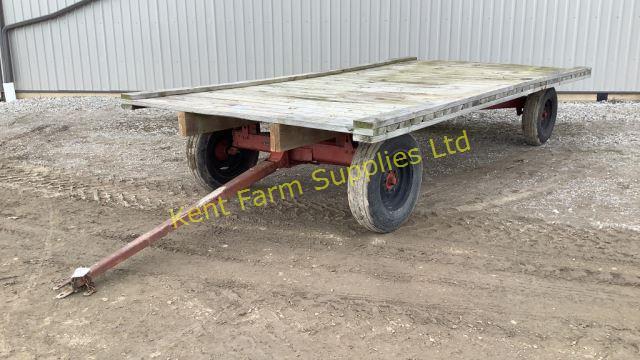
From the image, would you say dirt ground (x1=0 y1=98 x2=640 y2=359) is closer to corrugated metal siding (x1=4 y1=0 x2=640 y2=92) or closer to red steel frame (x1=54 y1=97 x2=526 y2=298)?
red steel frame (x1=54 y1=97 x2=526 y2=298)

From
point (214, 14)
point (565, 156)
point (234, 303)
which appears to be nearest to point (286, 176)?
point (234, 303)

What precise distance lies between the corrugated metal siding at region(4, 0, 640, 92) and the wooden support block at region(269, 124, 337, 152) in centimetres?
593

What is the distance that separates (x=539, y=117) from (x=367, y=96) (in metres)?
2.86

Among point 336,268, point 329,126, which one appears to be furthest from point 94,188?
point 329,126

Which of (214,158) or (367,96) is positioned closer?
(367,96)

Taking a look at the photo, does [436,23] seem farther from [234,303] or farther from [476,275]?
[234,303]

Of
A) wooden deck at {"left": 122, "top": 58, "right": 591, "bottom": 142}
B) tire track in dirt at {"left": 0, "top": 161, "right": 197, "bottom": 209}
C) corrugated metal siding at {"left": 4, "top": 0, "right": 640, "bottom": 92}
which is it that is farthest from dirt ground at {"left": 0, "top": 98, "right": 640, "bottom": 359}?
corrugated metal siding at {"left": 4, "top": 0, "right": 640, "bottom": 92}

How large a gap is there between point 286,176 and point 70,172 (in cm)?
237

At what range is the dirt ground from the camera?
2980 millimetres

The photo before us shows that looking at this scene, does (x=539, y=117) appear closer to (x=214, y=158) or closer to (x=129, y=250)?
(x=214, y=158)

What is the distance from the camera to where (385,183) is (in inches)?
167

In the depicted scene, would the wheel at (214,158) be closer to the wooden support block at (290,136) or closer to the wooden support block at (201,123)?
the wooden support block at (201,123)

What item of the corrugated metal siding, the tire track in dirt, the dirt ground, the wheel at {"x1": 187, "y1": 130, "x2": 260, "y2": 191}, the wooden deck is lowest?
the dirt ground

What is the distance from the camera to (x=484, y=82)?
565cm
